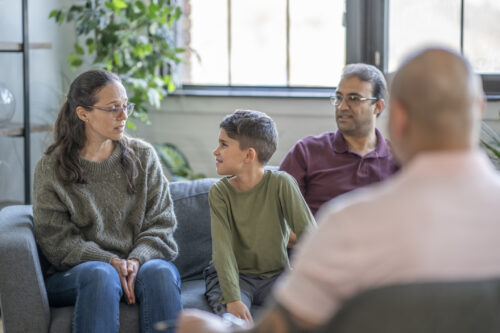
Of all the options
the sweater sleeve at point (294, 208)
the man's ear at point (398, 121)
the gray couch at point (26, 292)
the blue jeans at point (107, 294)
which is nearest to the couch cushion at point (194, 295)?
the gray couch at point (26, 292)

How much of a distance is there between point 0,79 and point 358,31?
6.32ft

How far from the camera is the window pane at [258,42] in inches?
151

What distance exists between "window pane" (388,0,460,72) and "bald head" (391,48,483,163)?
7.88ft

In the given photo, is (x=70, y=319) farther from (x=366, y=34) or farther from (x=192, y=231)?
(x=366, y=34)

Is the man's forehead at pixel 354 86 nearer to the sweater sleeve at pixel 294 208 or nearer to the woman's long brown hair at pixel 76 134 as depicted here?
the sweater sleeve at pixel 294 208

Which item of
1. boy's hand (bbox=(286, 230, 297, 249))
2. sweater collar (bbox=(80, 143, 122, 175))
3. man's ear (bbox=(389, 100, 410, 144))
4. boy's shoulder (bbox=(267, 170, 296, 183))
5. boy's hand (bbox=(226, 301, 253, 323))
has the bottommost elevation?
boy's hand (bbox=(226, 301, 253, 323))

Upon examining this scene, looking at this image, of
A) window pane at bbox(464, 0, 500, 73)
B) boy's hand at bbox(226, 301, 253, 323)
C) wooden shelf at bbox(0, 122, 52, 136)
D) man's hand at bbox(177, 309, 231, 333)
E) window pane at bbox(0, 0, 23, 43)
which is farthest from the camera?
window pane at bbox(0, 0, 23, 43)

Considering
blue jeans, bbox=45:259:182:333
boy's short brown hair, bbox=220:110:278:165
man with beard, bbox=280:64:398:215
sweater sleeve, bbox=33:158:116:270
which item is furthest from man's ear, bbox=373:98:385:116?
sweater sleeve, bbox=33:158:116:270

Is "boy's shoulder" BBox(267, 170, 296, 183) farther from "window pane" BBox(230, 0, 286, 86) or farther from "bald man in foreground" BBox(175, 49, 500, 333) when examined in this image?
"window pane" BBox(230, 0, 286, 86)

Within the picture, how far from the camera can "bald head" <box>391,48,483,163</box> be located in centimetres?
90

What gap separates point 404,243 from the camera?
88cm

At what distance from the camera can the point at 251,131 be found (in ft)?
7.18

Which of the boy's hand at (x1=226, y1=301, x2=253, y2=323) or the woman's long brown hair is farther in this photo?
the woman's long brown hair

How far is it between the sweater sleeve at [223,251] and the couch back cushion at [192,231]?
41 centimetres
